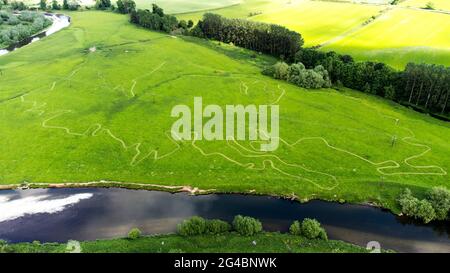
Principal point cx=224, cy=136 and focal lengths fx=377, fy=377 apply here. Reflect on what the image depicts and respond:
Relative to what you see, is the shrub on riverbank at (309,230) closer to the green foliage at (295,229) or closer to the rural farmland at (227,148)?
the green foliage at (295,229)

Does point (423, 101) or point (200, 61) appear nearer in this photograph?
point (423, 101)

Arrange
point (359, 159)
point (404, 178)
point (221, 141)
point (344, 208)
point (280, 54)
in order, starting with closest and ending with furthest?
point (344, 208), point (404, 178), point (359, 159), point (221, 141), point (280, 54)

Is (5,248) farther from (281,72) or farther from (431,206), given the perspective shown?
(281,72)

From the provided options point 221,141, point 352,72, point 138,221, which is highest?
point 352,72

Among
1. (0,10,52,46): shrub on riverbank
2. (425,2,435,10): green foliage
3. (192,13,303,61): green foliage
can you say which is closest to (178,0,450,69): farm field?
(425,2,435,10): green foliage

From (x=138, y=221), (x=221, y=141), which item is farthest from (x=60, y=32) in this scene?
(x=138, y=221)

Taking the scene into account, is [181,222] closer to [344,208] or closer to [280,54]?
[344,208]

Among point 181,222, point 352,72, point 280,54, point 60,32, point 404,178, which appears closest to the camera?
point 181,222

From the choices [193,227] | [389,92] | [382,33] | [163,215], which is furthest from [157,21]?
[193,227]
